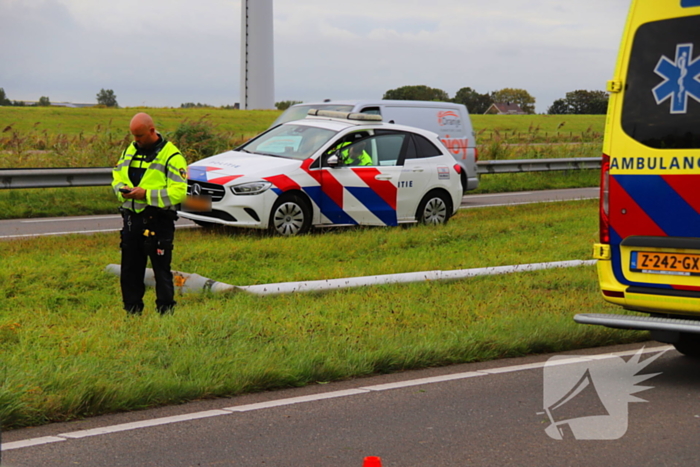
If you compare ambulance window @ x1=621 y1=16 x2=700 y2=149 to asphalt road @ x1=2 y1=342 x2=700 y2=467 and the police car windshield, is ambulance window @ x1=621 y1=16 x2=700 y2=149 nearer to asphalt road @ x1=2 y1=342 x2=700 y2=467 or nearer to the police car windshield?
asphalt road @ x1=2 y1=342 x2=700 y2=467

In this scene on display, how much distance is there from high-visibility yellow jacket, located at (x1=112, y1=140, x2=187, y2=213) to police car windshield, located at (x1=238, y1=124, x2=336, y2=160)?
5.77 m

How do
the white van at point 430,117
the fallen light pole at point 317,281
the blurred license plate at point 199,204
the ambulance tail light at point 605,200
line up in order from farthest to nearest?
1. the white van at point 430,117
2. the blurred license plate at point 199,204
3. the fallen light pole at point 317,281
4. the ambulance tail light at point 605,200

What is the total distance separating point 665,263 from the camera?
606cm

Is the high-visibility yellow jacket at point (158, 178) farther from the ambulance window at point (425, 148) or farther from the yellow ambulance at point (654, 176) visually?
the ambulance window at point (425, 148)

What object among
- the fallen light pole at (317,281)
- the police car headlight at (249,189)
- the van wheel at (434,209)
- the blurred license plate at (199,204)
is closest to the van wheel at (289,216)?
the police car headlight at (249,189)

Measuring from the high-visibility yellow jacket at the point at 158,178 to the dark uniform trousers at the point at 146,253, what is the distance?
0.31 feet

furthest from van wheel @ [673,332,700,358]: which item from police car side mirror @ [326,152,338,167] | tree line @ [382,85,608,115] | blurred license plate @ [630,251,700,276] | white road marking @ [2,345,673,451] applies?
tree line @ [382,85,608,115]

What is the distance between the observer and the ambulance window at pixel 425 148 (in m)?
14.3

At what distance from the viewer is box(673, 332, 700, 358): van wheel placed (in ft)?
22.0

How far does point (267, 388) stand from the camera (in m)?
5.89

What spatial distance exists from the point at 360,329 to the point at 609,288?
199 cm

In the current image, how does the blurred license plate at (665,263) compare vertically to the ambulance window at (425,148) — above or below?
below

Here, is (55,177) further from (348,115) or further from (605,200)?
(605,200)

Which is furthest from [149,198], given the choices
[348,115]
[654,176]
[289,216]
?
[348,115]
